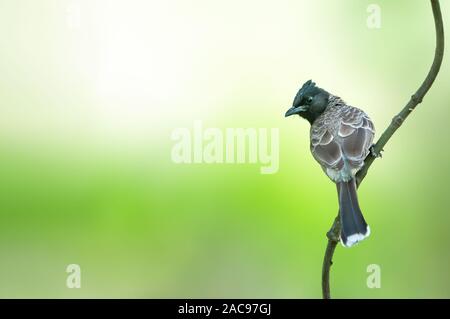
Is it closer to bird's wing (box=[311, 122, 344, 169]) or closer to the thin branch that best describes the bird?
bird's wing (box=[311, 122, 344, 169])

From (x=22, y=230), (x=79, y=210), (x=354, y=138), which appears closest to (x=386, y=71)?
(x=354, y=138)

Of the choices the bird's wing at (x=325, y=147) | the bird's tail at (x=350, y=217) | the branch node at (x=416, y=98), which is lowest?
the bird's tail at (x=350, y=217)

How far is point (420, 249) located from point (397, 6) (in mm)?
2301

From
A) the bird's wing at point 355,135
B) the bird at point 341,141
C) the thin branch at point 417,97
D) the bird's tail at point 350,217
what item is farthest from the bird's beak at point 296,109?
the thin branch at point 417,97

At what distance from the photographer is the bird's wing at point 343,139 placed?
4.48 metres

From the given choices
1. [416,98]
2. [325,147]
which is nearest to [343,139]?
[325,147]

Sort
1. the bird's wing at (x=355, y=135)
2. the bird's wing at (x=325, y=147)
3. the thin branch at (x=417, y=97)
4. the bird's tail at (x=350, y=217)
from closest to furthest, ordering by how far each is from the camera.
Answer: the thin branch at (x=417, y=97) → the bird's tail at (x=350, y=217) → the bird's wing at (x=355, y=135) → the bird's wing at (x=325, y=147)

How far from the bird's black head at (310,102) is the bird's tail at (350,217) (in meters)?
1.16

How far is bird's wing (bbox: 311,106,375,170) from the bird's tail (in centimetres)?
19

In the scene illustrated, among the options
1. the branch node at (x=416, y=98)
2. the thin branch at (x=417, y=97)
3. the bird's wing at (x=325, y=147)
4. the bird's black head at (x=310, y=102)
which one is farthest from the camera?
the bird's black head at (x=310, y=102)

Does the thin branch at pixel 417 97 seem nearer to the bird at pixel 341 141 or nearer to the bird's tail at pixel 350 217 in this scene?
the bird's tail at pixel 350 217

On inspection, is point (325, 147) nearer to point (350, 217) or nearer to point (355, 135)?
point (355, 135)

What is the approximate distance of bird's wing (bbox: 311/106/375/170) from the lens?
14.7 feet

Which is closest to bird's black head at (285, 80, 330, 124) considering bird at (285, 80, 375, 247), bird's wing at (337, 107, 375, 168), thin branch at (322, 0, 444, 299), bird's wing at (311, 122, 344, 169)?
bird at (285, 80, 375, 247)
